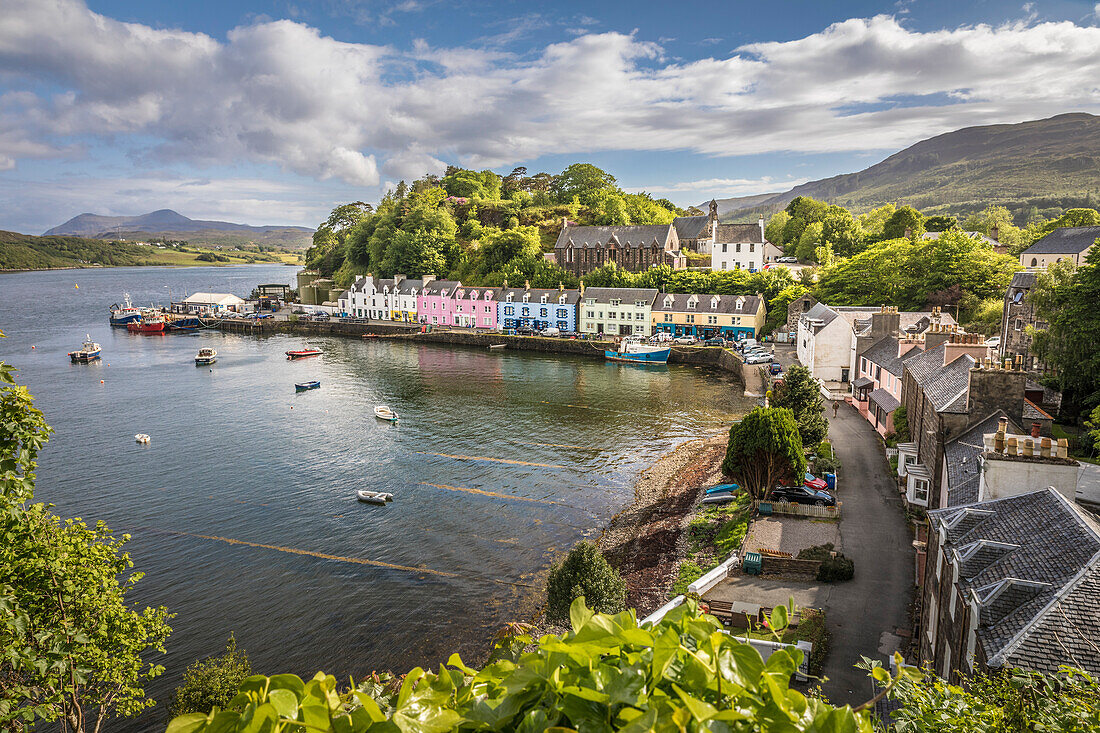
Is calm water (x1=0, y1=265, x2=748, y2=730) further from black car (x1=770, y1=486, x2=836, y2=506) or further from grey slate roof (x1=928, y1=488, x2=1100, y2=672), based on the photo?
grey slate roof (x1=928, y1=488, x2=1100, y2=672)

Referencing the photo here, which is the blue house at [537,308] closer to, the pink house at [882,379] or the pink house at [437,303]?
the pink house at [437,303]

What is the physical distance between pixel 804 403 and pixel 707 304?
→ 42.3 metres

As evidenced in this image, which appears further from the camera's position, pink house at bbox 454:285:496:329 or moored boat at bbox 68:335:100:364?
pink house at bbox 454:285:496:329

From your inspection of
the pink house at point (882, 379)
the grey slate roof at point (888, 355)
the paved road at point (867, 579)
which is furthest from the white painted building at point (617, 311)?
the paved road at point (867, 579)

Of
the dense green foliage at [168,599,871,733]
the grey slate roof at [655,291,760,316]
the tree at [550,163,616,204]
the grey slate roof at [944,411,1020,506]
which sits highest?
the tree at [550,163,616,204]

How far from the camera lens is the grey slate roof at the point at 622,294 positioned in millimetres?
76625

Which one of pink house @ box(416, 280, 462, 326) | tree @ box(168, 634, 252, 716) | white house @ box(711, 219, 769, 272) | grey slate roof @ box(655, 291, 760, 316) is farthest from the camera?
pink house @ box(416, 280, 462, 326)

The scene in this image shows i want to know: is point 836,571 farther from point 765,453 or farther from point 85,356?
point 85,356

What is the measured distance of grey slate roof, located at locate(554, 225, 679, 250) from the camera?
299 ft

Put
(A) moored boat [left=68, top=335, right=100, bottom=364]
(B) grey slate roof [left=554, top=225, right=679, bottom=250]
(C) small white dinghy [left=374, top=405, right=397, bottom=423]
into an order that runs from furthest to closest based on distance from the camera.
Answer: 1. (B) grey slate roof [left=554, top=225, right=679, bottom=250]
2. (A) moored boat [left=68, top=335, right=100, bottom=364]
3. (C) small white dinghy [left=374, top=405, right=397, bottom=423]

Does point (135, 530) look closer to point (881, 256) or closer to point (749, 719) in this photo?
point (749, 719)

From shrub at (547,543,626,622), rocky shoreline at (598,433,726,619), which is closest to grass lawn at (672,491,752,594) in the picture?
rocky shoreline at (598,433,726,619)

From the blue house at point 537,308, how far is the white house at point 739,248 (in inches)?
907

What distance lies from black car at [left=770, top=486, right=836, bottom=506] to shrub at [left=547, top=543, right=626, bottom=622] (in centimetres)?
1004
